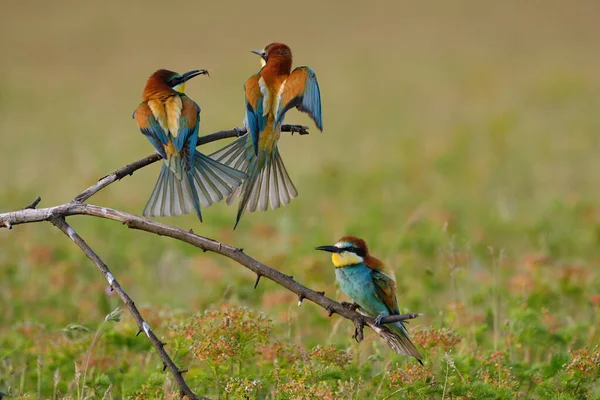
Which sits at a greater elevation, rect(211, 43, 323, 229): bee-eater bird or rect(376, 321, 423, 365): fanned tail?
rect(211, 43, 323, 229): bee-eater bird

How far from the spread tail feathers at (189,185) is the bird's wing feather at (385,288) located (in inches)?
21.2

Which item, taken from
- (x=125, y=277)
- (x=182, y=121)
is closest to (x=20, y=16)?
(x=125, y=277)

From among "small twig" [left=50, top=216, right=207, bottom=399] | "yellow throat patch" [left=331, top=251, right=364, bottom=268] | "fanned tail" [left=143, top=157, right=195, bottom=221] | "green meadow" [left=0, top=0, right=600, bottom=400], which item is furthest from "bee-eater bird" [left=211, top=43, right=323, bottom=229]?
"small twig" [left=50, top=216, right=207, bottom=399]

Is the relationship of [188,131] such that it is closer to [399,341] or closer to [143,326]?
Result: [143,326]

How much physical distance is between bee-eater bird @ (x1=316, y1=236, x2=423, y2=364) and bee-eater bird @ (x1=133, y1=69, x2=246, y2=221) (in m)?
0.41

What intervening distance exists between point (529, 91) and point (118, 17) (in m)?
7.15

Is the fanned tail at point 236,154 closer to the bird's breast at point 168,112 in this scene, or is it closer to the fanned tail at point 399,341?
the bird's breast at point 168,112

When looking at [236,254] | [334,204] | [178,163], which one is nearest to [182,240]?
[236,254]

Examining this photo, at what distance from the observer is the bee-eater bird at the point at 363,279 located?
10.4 feet

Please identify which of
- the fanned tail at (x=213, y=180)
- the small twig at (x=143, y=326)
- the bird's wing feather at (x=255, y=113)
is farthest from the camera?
the bird's wing feather at (x=255, y=113)

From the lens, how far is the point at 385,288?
318cm

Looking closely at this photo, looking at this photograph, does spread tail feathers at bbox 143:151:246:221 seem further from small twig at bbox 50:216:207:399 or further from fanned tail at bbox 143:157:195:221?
small twig at bbox 50:216:207:399

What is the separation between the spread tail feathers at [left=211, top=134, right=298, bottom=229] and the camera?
323 cm

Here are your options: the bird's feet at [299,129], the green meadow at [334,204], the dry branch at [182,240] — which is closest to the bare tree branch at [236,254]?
the dry branch at [182,240]
